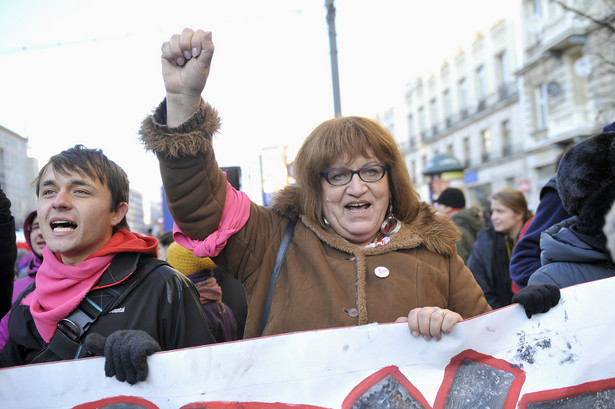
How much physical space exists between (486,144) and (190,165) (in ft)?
108

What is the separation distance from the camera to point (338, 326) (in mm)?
1774

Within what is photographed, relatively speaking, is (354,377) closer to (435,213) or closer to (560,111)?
→ (435,213)

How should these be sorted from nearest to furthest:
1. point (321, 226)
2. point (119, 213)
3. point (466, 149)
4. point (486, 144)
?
1. point (321, 226)
2. point (119, 213)
3. point (486, 144)
4. point (466, 149)

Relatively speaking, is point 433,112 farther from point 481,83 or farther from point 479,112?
point 479,112

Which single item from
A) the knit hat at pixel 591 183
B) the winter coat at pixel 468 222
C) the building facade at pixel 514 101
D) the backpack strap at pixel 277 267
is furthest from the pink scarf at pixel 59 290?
the building facade at pixel 514 101

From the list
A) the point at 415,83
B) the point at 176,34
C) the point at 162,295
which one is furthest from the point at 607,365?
the point at 415,83

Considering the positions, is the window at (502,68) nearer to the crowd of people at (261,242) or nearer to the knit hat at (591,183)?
the knit hat at (591,183)

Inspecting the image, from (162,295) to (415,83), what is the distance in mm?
43753

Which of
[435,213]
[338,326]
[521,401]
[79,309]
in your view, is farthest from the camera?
[435,213]

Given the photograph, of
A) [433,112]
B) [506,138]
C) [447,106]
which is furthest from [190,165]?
[433,112]

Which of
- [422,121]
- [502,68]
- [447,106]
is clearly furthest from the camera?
[422,121]

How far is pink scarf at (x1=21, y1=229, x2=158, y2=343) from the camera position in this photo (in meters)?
1.90

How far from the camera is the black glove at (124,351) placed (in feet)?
4.78

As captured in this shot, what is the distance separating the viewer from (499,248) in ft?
15.1
